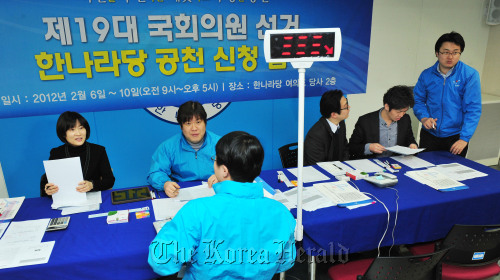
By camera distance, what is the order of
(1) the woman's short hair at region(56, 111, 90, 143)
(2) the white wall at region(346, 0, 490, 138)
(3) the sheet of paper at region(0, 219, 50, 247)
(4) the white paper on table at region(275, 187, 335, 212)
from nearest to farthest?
(3) the sheet of paper at region(0, 219, 50, 247) → (4) the white paper on table at region(275, 187, 335, 212) → (1) the woman's short hair at region(56, 111, 90, 143) → (2) the white wall at region(346, 0, 490, 138)

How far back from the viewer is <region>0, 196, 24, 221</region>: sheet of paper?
1.84 m

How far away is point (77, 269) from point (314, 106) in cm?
304

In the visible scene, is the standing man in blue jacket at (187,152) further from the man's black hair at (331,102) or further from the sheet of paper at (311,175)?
the man's black hair at (331,102)

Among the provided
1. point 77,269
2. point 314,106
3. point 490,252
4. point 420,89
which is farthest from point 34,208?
point 420,89

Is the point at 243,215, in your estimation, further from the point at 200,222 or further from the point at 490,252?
the point at 490,252

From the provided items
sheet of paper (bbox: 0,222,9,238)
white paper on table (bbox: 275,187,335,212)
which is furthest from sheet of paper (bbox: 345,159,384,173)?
sheet of paper (bbox: 0,222,9,238)

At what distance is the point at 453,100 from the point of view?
9.91 ft

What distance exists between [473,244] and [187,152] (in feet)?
5.68

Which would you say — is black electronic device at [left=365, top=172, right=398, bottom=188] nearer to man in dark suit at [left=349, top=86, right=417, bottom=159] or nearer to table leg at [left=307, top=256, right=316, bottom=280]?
man in dark suit at [left=349, top=86, right=417, bottom=159]

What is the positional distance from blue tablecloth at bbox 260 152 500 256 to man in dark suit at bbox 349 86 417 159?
1.90ft

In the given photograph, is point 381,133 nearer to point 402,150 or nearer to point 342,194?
point 402,150

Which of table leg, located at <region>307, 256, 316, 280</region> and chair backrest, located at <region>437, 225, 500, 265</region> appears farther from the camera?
table leg, located at <region>307, 256, 316, 280</region>

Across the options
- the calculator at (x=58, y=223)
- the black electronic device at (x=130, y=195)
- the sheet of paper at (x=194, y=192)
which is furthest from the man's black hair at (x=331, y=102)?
the calculator at (x=58, y=223)

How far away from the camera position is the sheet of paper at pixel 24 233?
1609 mm
